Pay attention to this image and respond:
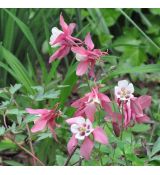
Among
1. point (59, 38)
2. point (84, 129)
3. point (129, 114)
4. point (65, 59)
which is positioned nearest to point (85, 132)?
point (84, 129)

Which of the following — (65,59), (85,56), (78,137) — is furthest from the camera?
(65,59)

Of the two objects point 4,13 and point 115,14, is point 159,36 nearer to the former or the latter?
point 115,14

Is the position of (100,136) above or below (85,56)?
below

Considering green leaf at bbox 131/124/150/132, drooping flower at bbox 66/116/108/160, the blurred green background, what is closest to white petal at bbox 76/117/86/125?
drooping flower at bbox 66/116/108/160

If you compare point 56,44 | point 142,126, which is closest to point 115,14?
point 142,126

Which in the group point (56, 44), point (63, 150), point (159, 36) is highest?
point (56, 44)

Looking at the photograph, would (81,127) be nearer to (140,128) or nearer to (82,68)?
(82,68)

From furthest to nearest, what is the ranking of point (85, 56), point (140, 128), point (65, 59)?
point (65, 59) < point (140, 128) < point (85, 56)

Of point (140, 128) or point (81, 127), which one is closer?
point (81, 127)

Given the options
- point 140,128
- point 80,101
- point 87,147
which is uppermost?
point 80,101

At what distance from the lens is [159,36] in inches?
122

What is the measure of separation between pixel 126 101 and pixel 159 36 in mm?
1641

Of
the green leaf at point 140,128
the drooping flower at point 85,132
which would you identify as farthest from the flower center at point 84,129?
the green leaf at point 140,128

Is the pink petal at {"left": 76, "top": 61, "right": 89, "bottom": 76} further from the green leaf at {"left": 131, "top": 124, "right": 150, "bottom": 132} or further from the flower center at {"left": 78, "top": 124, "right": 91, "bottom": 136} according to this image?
the green leaf at {"left": 131, "top": 124, "right": 150, "bottom": 132}
